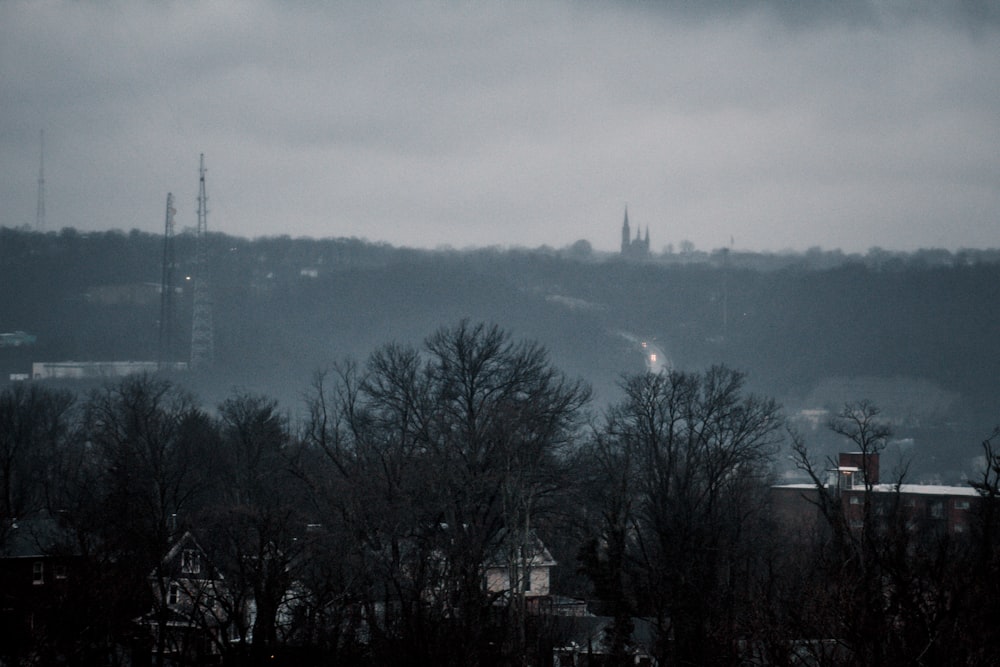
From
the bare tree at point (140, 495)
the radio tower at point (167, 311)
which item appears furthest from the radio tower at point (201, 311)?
the bare tree at point (140, 495)

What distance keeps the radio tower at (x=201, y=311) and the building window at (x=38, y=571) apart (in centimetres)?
11690

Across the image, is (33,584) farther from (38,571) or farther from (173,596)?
(173,596)

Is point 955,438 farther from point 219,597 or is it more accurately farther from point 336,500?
point 219,597

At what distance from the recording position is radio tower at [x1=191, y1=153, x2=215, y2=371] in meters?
165

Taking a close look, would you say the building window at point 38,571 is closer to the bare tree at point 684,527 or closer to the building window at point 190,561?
the building window at point 190,561

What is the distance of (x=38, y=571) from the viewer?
35969mm

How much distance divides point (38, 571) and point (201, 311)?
148 metres

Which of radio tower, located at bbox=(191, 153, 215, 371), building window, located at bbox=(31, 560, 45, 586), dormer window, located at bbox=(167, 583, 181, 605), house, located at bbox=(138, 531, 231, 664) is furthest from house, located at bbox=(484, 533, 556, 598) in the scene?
radio tower, located at bbox=(191, 153, 215, 371)

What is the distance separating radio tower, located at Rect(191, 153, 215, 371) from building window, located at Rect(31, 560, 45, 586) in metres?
117

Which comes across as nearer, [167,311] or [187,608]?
[187,608]

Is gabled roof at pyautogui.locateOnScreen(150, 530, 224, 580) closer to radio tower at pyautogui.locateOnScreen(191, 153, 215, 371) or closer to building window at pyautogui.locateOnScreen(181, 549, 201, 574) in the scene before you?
building window at pyautogui.locateOnScreen(181, 549, 201, 574)

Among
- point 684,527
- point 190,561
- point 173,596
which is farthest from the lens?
point 684,527

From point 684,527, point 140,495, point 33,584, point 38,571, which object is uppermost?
point 140,495

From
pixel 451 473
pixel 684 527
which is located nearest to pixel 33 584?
pixel 451 473
